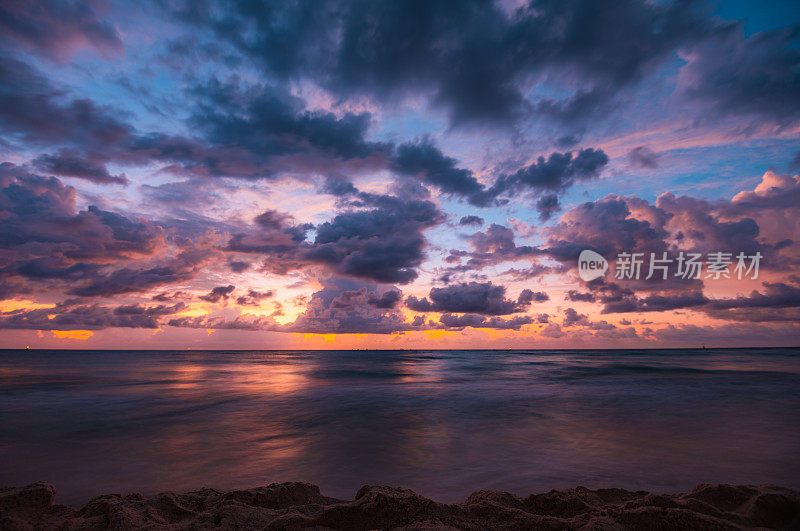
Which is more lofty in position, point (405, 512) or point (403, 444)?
point (405, 512)

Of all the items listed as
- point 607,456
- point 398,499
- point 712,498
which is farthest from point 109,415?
point 712,498

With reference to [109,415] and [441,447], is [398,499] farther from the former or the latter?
[109,415]

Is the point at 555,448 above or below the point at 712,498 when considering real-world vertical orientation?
below

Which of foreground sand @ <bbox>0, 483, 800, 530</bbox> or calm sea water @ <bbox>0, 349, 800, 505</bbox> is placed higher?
foreground sand @ <bbox>0, 483, 800, 530</bbox>

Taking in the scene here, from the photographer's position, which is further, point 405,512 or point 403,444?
point 403,444

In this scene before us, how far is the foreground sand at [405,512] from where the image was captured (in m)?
3.82

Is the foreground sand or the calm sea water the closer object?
the foreground sand

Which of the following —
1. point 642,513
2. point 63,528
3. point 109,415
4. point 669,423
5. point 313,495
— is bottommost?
point 109,415

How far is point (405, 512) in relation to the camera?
4.14m

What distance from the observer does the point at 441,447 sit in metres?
9.25

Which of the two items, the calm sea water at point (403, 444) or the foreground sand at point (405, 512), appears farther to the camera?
the calm sea water at point (403, 444)

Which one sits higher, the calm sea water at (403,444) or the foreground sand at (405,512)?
the foreground sand at (405,512)

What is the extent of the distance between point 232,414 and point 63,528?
1138 cm

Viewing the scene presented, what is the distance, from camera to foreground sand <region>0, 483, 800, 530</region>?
3.82 m
